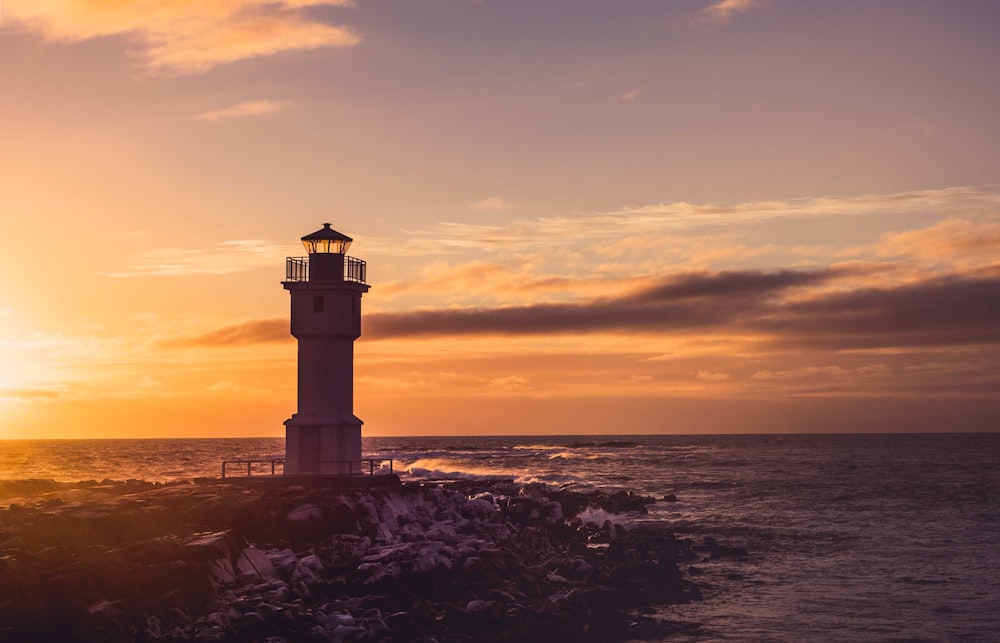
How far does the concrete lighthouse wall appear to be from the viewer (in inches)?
1353

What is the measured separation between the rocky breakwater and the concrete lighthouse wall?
1.67 m

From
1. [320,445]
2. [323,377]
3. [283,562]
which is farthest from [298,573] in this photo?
[323,377]

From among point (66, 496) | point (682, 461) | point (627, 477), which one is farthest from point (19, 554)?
point (682, 461)

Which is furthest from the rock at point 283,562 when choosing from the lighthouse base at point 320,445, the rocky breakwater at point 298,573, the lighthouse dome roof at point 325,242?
the lighthouse dome roof at point 325,242

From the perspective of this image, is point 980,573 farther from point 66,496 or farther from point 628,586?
point 66,496

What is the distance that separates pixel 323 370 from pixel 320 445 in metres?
2.39

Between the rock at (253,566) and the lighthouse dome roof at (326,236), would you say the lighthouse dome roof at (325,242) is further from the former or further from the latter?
the rock at (253,566)

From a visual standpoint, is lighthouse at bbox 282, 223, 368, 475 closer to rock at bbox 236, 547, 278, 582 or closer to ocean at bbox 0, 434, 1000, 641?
rock at bbox 236, 547, 278, 582

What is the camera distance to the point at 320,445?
34375mm

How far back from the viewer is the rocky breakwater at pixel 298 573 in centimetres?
2017

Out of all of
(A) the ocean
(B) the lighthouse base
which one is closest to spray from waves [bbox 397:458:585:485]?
(A) the ocean

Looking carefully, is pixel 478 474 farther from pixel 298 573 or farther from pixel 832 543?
pixel 298 573

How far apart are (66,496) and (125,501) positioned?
431 cm

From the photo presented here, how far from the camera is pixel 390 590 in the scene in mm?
24406
